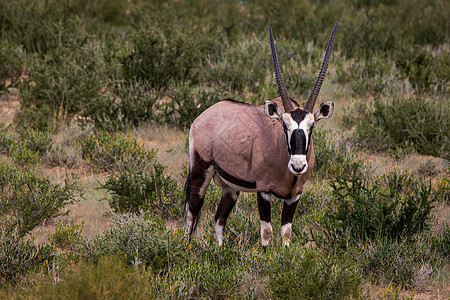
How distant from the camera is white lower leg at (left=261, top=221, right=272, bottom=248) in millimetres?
4996

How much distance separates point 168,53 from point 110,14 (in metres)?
7.23

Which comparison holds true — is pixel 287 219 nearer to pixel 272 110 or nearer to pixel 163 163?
pixel 272 110

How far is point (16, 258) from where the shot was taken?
16.1ft

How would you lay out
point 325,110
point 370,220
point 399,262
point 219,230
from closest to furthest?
point 325,110 → point 399,262 → point 370,220 → point 219,230

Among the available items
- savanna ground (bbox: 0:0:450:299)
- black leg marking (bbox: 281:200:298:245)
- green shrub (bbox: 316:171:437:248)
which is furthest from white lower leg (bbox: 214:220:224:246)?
green shrub (bbox: 316:171:437:248)

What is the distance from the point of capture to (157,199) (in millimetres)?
6637

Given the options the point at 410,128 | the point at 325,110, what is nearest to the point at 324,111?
the point at 325,110

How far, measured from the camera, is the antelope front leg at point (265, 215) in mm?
4852

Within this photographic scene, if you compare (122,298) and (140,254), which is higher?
(122,298)

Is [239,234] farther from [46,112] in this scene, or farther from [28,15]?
[28,15]

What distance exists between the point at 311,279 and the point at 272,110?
4.78ft

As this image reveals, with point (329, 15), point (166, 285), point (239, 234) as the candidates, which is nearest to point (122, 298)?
point (166, 285)

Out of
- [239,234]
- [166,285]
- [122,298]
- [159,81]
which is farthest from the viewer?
[159,81]

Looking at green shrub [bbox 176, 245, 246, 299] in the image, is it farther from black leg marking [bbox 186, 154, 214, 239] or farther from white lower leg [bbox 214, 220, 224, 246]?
black leg marking [bbox 186, 154, 214, 239]
